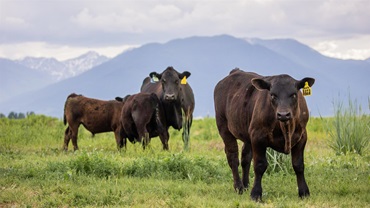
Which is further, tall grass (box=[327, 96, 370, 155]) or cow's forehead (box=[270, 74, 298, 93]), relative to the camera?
tall grass (box=[327, 96, 370, 155])

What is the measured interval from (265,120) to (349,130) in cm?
795

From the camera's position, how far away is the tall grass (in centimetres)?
1681

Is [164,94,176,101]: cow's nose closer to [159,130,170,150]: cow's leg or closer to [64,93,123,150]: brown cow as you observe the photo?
[159,130,170,150]: cow's leg

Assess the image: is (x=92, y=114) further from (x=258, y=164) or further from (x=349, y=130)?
(x=258, y=164)

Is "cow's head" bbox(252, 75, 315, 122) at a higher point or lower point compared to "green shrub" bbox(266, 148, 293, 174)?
higher

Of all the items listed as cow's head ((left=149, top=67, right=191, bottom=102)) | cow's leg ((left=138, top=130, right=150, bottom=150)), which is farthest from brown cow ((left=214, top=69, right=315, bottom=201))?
cow's head ((left=149, top=67, right=191, bottom=102))

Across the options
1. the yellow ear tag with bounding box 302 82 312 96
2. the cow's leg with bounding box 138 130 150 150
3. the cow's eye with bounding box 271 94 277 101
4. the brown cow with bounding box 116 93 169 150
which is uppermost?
the yellow ear tag with bounding box 302 82 312 96

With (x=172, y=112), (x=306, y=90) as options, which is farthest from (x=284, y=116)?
(x=172, y=112)

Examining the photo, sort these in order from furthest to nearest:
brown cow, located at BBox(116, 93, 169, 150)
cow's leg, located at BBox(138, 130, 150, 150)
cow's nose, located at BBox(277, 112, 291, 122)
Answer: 1. brown cow, located at BBox(116, 93, 169, 150)
2. cow's leg, located at BBox(138, 130, 150, 150)
3. cow's nose, located at BBox(277, 112, 291, 122)

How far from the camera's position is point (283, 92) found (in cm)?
946

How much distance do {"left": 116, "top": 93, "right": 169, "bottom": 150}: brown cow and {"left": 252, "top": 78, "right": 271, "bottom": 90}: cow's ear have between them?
780 cm

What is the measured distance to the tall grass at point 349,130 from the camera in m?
16.8

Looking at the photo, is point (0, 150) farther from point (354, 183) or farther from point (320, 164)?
point (354, 183)

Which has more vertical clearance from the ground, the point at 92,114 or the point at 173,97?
the point at 173,97
